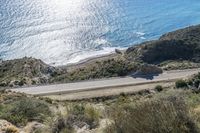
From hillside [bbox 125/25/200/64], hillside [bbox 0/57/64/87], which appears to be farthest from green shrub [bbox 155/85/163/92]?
hillside [bbox 125/25/200/64]

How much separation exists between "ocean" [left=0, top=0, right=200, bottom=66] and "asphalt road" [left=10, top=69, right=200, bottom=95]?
3451 cm

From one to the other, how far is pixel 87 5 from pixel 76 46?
30075 mm

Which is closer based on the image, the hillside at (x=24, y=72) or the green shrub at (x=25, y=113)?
the green shrub at (x=25, y=113)

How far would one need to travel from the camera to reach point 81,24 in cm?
10438

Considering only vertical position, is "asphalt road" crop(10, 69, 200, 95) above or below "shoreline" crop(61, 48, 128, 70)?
above

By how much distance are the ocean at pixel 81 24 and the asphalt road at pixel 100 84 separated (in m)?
34.5

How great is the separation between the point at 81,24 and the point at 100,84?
58.3 meters

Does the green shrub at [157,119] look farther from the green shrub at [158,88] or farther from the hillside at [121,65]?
the hillside at [121,65]

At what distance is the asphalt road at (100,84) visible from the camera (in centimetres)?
4551

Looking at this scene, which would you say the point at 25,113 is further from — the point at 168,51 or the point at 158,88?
the point at 168,51

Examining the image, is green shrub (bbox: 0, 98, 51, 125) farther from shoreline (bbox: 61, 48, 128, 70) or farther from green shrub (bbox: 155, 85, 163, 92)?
shoreline (bbox: 61, 48, 128, 70)

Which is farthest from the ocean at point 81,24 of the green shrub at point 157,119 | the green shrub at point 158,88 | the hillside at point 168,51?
the green shrub at point 157,119

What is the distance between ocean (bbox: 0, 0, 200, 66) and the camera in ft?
293

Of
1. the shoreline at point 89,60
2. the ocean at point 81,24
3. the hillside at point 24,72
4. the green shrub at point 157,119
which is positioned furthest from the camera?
the ocean at point 81,24
